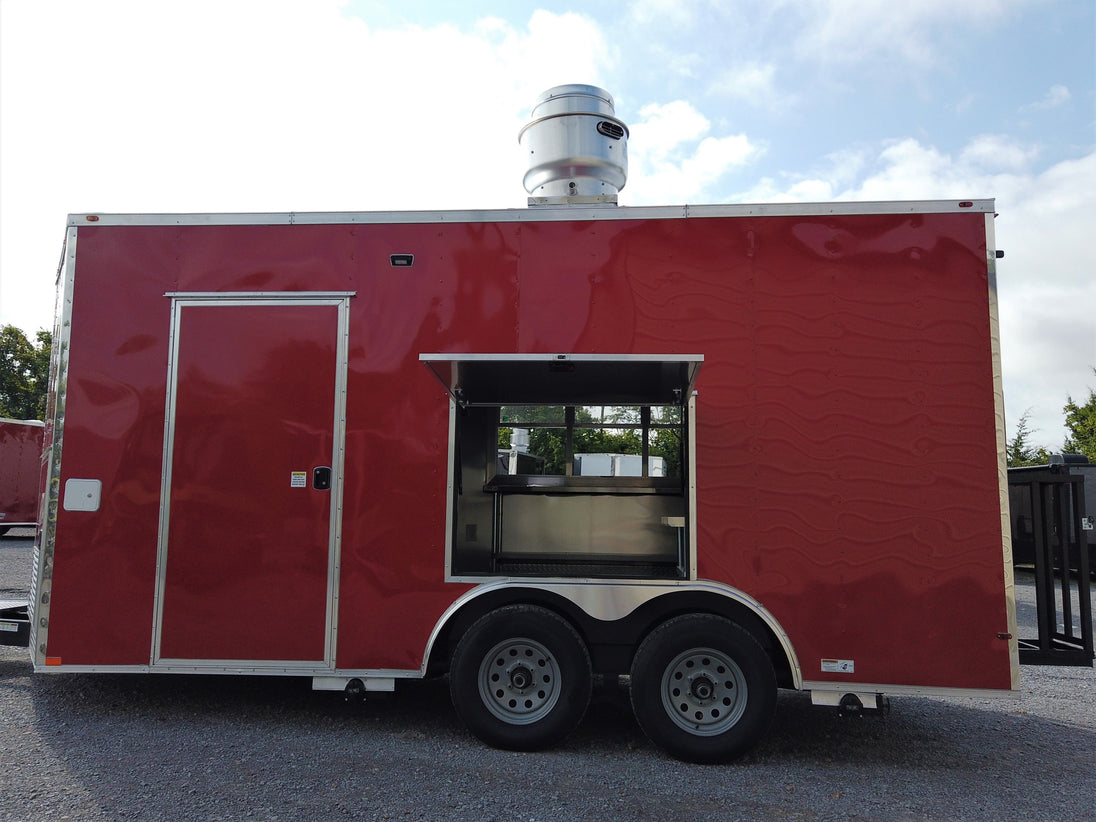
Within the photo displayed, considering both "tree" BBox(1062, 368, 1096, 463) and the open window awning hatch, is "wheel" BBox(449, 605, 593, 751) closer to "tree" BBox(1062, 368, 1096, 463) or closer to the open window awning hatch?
the open window awning hatch

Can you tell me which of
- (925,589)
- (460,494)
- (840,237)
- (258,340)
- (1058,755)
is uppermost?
(840,237)

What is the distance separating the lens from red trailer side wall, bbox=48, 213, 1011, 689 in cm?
414

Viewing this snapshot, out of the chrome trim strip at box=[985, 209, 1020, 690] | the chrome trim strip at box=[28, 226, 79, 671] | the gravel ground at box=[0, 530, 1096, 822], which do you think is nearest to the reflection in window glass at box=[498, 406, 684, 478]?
the gravel ground at box=[0, 530, 1096, 822]

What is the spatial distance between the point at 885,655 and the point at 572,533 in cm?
211

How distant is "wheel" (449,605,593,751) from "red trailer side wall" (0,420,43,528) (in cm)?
1520

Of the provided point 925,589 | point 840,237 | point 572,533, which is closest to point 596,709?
point 572,533

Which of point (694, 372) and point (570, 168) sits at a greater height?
point (570, 168)

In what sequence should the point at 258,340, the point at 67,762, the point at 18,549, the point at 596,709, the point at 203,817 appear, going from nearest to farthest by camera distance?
1. the point at 203,817
2. the point at 67,762
3. the point at 258,340
4. the point at 596,709
5. the point at 18,549

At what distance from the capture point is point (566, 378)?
4.76m

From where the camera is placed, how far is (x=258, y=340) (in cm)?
459

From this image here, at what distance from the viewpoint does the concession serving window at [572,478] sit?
495 centimetres

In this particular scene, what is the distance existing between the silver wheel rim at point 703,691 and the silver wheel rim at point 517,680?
2.23 ft

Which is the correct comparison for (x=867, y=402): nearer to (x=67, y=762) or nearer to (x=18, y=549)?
(x=67, y=762)

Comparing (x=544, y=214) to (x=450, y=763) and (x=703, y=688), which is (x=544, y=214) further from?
(x=450, y=763)
